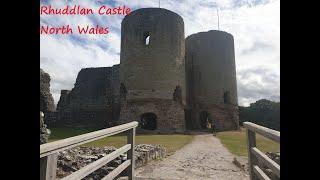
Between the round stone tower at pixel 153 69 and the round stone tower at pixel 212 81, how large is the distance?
4393 mm

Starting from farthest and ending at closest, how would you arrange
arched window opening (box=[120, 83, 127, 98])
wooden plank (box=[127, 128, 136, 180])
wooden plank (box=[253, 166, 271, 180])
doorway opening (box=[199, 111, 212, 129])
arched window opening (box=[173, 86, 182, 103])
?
doorway opening (box=[199, 111, 212, 129]) → arched window opening (box=[120, 83, 127, 98]) → arched window opening (box=[173, 86, 182, 103]) → wooden plank (box=[127, 128, 136, 180]) → wooden plank (box=[253, 166, 271, 180])

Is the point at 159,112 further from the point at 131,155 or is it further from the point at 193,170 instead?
the point at 131,155

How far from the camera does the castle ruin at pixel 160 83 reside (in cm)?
2161

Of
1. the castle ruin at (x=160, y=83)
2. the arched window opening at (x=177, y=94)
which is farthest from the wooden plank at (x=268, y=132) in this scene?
the arched window opening at (x=177, y=94)

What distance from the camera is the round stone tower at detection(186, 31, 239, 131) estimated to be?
1055 inches

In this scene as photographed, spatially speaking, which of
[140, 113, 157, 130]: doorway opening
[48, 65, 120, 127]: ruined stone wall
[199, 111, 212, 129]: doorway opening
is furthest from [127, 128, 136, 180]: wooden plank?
[199, 111, 212, 129]: doorway opening

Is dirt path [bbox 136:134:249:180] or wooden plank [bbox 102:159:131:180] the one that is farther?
dirt path [bbox 136:134:249:180]

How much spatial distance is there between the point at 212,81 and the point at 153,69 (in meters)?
7.59

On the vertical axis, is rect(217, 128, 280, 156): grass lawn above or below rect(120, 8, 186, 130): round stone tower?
below

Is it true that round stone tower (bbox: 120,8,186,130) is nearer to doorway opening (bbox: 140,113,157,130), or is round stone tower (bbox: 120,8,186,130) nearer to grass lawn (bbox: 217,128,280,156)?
doorway opening (bbox: 140,113,157,130)

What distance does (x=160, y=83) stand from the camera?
70.7 ft
